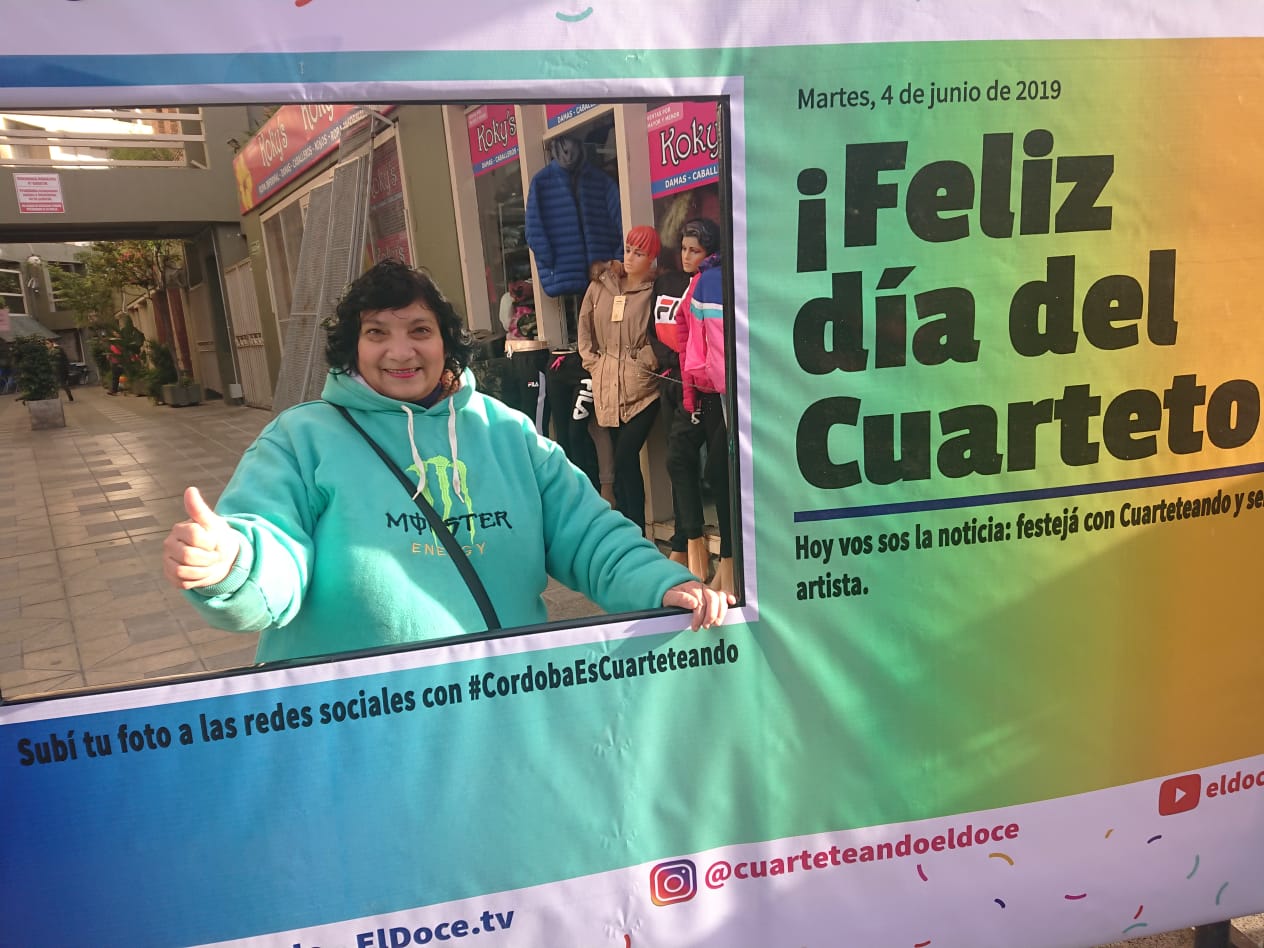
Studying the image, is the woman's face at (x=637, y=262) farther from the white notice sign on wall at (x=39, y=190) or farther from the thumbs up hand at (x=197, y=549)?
the white notice sign on wall at (x=39, y=190)

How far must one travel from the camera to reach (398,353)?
181 cm

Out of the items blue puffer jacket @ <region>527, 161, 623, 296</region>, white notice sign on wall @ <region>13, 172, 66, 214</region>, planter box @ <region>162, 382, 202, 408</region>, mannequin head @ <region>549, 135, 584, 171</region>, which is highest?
white notice sign on wall @ <region>13, 172, 66, 214</region>

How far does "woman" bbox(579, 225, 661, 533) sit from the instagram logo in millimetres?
2802

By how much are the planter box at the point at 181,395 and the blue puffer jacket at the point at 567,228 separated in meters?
16.4

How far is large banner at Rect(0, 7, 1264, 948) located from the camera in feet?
4.91

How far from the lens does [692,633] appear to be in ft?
5.47

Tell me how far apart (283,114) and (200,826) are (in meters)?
10.4

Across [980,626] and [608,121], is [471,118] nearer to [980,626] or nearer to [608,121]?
[608,121]

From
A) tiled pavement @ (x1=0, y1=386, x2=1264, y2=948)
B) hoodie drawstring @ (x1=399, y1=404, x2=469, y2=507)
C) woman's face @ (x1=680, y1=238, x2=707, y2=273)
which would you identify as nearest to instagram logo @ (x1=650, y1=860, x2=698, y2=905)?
hoodie drawstring @ (x1=399, y1=404, x2=469, y2=507)

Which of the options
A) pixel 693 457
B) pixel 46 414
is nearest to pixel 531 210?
pixel 693 457

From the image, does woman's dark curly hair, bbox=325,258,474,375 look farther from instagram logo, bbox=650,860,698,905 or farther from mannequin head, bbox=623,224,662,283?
mannequin head, bbox=623,224,662,283

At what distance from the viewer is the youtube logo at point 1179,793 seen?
1931mm

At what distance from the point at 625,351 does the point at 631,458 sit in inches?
24.4

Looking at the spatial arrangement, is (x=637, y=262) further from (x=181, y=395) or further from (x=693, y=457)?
(x=181, y=395)
